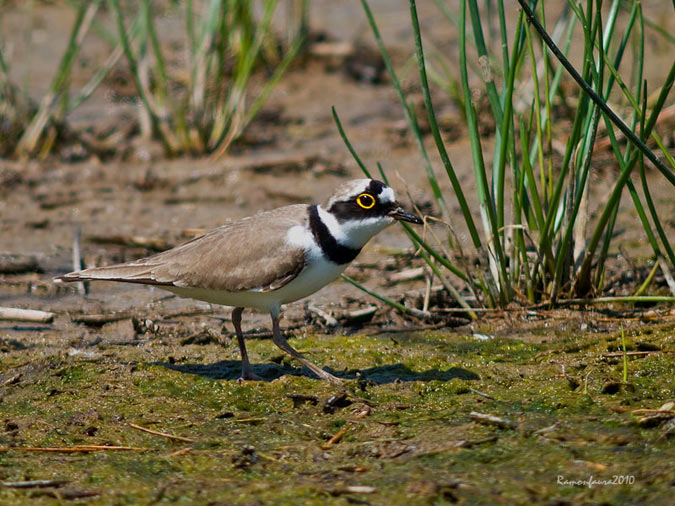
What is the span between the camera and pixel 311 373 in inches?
189

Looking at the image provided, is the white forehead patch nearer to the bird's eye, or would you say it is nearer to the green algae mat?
the bird's eye

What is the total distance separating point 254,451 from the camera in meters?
3.76

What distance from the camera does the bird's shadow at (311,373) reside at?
4.69 m

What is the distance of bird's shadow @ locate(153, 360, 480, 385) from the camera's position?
15.4 feet

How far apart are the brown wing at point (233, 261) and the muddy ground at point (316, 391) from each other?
490mm

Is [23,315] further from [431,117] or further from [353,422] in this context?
[431,117]

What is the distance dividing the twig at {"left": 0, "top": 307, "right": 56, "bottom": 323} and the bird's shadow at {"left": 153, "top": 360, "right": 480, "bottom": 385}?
116 cm

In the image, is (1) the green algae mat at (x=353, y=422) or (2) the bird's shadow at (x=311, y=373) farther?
(2) the bird's shadow at (x=311, y=373)

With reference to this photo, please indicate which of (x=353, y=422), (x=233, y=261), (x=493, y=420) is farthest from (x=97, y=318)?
(x=493, y=420)

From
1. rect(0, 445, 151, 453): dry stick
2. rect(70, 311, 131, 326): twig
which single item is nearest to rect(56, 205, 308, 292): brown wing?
rect(70, 311, 131, 326): twig

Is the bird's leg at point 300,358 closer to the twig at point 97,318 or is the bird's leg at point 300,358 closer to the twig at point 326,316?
the twig at point 326,316

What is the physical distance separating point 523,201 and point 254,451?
235 cm

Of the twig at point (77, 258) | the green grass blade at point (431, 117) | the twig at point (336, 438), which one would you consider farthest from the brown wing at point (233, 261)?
the twig at point (77, 258)

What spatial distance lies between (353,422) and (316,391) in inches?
19.6
